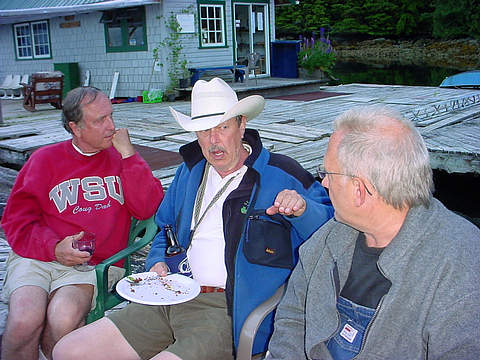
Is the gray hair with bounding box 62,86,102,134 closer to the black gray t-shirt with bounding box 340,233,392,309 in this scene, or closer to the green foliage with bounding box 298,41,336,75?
the black gray t-shirt with bounding box 340,233,392,309

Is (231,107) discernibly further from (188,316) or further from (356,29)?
(356,29)

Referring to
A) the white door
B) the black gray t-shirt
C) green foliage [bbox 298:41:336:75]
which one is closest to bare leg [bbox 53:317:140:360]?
the black gray t-shirt

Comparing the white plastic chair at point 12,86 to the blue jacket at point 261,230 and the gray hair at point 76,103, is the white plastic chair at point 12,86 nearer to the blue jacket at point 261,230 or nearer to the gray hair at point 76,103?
the gray hair at point 76,103

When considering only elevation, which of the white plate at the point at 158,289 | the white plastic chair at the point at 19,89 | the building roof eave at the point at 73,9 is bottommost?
the white plate at the point at 158,289

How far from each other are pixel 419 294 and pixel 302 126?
6399 millimetres

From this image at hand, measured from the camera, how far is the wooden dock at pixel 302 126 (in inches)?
221

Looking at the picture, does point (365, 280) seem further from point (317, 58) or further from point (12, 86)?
point (12, 86)

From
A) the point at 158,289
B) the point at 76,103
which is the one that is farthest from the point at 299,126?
the point at 158,289

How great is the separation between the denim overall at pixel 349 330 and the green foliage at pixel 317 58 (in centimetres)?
1266

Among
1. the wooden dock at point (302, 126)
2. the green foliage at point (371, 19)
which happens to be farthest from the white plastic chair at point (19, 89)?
the green foliage at point (371, 19)

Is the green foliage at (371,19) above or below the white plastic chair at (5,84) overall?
above

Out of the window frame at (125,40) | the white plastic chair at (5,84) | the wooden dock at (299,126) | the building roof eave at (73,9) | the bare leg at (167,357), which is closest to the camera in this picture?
the bare leg at (167,357)

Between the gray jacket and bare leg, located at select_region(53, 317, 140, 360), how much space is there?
2.51ft

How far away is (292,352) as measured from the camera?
1.73 m
